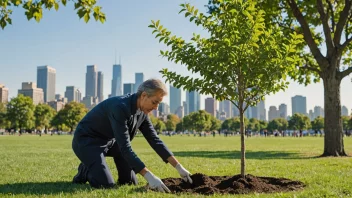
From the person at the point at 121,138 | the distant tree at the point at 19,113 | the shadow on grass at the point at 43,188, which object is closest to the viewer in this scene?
the person at the point at 121,138

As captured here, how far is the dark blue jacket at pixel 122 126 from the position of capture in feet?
20.8

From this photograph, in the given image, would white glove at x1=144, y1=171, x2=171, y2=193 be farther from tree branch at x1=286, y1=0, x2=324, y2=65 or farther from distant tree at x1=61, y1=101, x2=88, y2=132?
distant tree at x1=61, y1=101, x2=88, y2=132

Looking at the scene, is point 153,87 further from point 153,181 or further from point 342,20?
point 342,20

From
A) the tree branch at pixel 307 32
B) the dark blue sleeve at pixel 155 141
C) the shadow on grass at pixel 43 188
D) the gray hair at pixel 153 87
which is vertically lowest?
the shadow on grass at pixel 43 188

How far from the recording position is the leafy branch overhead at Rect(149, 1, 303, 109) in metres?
7.46

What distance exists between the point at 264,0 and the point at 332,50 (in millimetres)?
4295

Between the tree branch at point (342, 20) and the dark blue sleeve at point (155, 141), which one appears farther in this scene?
the tree branch at point (342, 20)

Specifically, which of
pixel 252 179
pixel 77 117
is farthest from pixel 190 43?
pixel 77 117

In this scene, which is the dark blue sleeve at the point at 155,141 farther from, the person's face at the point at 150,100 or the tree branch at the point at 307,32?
the tree branch at the point at 307,32

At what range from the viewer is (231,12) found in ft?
24.7

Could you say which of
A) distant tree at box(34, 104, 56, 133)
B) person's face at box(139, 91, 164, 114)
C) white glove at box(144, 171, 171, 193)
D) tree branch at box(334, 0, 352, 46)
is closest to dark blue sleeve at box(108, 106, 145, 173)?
white glove at box(144, 171, 171, 193)

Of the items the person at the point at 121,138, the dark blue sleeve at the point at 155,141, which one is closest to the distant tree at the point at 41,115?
the person at the point at 121,138

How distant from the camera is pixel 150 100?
628cm

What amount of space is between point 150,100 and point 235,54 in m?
2.09
